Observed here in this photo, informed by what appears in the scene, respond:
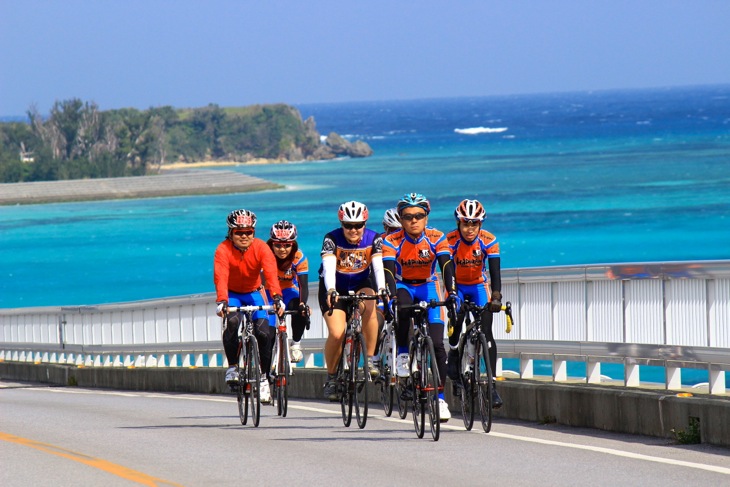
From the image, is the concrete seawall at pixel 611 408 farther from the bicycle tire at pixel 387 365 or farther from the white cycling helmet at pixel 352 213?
the white cycling helmet at pixel 352 213

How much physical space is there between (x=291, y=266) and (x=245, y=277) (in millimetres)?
2325

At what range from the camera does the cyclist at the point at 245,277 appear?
1338cm

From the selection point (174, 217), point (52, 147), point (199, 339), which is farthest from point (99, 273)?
point (52, 147)

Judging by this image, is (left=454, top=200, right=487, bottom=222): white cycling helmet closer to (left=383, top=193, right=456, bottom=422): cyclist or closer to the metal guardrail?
(left=383, top=193, right=456, bottom=422): cyclist

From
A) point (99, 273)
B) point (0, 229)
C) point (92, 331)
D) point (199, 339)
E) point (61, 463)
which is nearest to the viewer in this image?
point (61, 463)

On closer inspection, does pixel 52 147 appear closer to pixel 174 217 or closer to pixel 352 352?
pixel 174 217

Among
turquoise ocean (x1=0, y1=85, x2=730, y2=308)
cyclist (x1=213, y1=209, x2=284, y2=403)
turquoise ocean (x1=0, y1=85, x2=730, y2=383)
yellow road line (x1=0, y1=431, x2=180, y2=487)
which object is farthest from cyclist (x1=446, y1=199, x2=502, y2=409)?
turquoise ocean (x1=0, y1=85, x2=730, y2=308)

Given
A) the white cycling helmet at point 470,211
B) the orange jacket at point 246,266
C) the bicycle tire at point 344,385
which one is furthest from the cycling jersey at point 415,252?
the orange jacket at point 246,266

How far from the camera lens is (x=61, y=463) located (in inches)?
448

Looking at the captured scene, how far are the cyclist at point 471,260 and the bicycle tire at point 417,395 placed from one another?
503 mm

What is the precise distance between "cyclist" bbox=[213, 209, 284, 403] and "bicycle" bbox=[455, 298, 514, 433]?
174cm

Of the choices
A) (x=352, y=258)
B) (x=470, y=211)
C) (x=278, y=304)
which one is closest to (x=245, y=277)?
(x=278, y=304)

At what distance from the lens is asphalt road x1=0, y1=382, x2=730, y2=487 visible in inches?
408

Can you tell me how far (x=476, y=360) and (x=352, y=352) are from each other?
1283 mm
